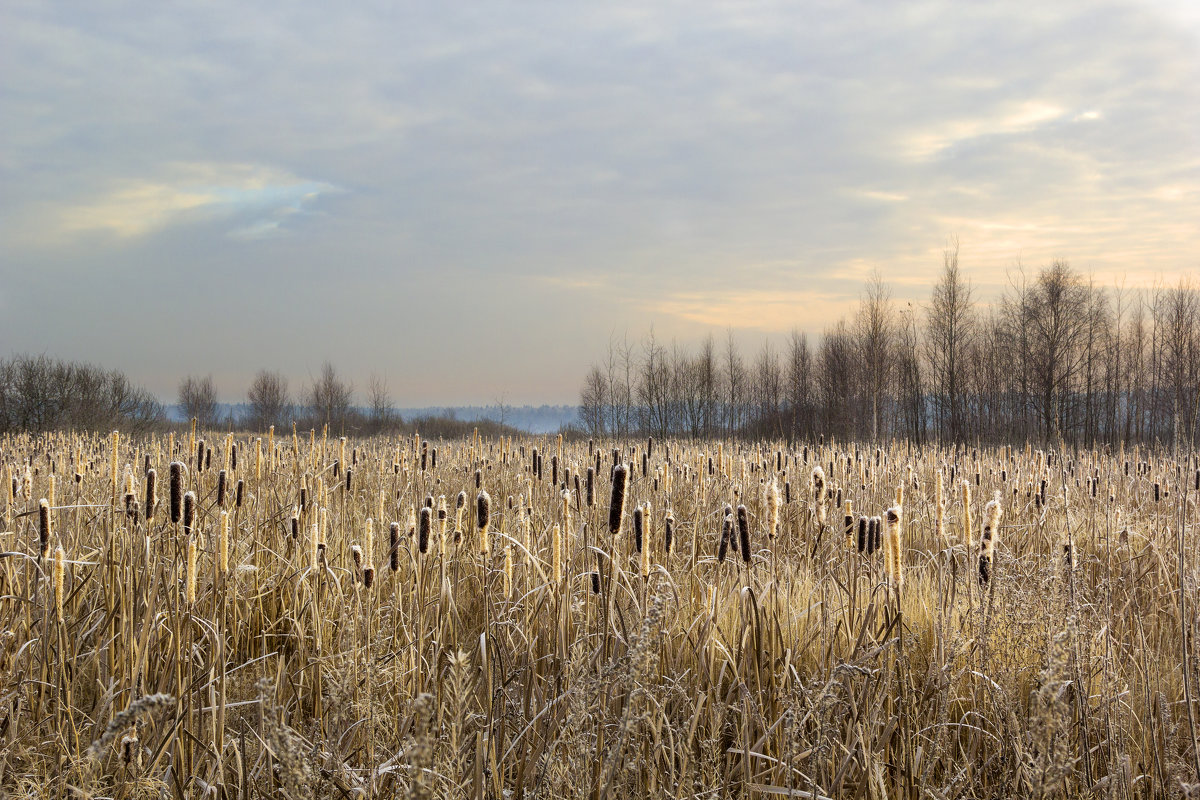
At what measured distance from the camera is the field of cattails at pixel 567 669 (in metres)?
1.87

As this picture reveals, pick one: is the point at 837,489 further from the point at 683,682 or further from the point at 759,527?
the point at 683,682

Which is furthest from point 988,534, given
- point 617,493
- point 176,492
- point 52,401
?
point 52,401

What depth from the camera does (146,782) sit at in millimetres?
1874

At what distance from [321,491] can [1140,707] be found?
4.26 metres

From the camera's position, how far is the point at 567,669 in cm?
237

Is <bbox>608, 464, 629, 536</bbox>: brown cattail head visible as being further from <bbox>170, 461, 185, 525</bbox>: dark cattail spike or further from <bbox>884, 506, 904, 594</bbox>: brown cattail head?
<bbox>170, 461, 185, 525</bbox>: dark cattail spike

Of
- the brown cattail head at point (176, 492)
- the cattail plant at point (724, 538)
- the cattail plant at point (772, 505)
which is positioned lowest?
the cattail plant at point (724, 538)

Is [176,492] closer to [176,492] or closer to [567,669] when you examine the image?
[176,492]

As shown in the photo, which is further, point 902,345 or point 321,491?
point 902,345

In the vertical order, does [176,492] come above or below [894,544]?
above

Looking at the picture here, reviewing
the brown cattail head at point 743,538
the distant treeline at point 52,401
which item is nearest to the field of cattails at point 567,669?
the brown cattail head at point 743,538

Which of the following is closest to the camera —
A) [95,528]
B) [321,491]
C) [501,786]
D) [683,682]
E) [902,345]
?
[501,786]

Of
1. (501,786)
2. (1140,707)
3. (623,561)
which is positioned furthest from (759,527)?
(501,786)

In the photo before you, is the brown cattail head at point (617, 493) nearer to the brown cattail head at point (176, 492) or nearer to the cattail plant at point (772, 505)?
the cattail plant at point (772, 505)
